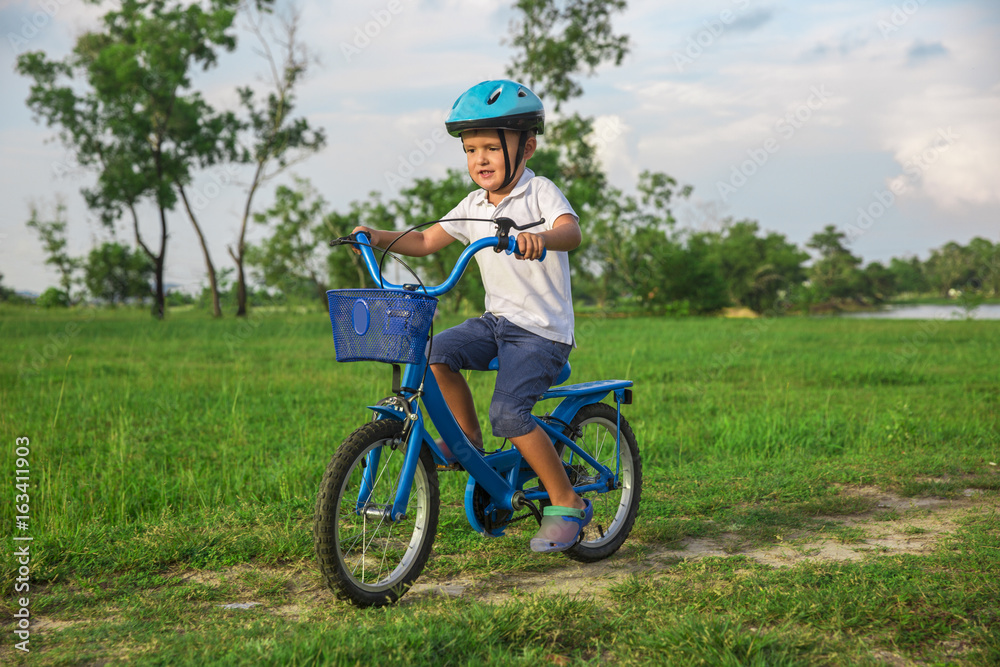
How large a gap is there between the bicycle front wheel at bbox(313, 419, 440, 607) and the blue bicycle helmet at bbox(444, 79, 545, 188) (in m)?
1.19

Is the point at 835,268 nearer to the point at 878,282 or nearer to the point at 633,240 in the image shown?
the point at 878,282

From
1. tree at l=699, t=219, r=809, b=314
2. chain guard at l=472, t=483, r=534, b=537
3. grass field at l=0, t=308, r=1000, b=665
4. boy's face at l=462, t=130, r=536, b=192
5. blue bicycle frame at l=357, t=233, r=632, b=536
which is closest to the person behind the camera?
grass field at l=0, t=308, r=1000, b=665

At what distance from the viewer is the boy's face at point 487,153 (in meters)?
3.25

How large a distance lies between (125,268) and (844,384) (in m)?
35.9

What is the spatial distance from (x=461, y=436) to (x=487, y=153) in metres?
1.14

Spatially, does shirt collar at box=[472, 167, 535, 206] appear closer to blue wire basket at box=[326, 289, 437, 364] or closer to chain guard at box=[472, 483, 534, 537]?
blue wire basket at box=[326, 289, 437, 364]

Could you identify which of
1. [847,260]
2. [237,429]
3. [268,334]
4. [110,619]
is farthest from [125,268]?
[847,260]

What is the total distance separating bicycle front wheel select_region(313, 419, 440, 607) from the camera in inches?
111

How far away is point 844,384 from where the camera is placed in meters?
9.67

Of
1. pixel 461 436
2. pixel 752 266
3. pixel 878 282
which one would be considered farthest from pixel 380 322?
pixel 878 282

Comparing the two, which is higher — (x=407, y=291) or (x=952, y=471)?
(x=407, y=291)

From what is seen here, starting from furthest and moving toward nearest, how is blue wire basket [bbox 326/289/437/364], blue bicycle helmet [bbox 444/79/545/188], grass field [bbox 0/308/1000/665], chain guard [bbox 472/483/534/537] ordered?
chain guard [bbox 472/483/534/537] < blue bicycle helmet [bbox 444/79/545/188] < blue wire basket [bbox 326/289/437/364] < grass field [bbox 0/308/1000/665]

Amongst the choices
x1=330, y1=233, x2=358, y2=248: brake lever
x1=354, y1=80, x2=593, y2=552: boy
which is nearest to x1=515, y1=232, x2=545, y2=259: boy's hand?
x1=354, y1=80, x2=593, y2=552: boy

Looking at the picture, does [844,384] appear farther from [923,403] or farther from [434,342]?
[434,342]
